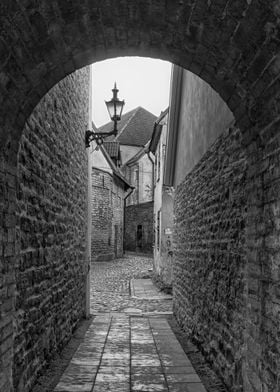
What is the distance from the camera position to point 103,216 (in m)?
26.7

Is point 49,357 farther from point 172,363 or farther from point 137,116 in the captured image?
point 137,116

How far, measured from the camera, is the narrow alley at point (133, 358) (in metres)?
4.91

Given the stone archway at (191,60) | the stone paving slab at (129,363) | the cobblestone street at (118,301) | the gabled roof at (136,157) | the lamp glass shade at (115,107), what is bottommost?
the stone paving slab at (129,363)

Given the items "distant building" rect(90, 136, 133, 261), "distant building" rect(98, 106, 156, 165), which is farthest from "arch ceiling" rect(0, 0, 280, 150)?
"distant building" rect(98, 106, 156, 165)

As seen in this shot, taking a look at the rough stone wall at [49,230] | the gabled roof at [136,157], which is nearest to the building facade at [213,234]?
the rough stone wall at [49,230]

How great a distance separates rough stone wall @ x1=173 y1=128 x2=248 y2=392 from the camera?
14.3 feet

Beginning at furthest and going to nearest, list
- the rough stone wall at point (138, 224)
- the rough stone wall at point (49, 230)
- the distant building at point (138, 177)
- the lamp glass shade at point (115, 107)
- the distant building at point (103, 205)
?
the distant building at point (138, 177)
the rough stone wall at point (138, 224)
the distant building at point (103, 205)
the lamp glass shade at point (115, 107)
the rough stone wall at point (49, 230)

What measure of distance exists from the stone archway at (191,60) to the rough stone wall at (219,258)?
19.6 inches

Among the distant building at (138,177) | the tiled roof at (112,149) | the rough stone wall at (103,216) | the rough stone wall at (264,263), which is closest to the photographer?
the rough stone wall at (264,263)

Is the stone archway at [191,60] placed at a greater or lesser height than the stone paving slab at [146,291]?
greater

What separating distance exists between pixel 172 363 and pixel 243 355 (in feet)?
6.09

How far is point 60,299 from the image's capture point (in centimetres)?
629

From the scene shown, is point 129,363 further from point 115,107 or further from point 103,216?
point 103,216

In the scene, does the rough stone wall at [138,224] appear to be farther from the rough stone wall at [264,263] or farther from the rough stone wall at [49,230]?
the rough stone wall at [264,263]
